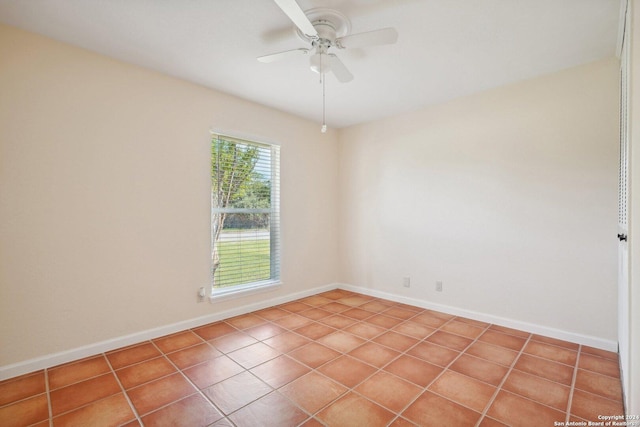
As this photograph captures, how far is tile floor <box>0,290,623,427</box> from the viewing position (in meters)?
1.75

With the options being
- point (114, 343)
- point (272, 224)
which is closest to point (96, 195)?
point (114, 343)

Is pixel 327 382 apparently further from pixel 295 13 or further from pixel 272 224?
pixel 295 13

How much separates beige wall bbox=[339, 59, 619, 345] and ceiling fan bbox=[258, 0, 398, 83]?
1844mm

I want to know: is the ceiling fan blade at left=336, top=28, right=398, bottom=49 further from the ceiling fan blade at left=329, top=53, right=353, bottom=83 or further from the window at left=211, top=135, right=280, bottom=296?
the window at left=211, top=135, right=280, bottom=296

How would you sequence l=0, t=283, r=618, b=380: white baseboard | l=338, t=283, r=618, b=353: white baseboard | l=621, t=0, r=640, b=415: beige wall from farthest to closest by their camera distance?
l=338, t=283, r=618, b=353: white baseboard
l=0, t=283, r=618, b=380: white baseboard
l=621, t=0, r=640, b=415: beige wall

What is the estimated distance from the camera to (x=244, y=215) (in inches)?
141

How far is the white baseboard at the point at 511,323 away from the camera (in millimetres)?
2581

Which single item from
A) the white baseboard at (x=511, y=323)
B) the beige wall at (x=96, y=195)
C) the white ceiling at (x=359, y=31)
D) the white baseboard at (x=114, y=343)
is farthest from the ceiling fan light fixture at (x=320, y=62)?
the white baseboard at (x=511, y=323)

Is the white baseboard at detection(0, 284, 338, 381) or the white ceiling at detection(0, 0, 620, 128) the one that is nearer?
the white ceiling at detection(0, 0, 620, 128)

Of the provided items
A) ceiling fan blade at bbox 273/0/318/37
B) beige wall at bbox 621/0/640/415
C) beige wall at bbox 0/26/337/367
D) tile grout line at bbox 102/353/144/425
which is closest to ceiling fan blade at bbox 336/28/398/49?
ceiling fan blade at bbox 273/0/318/37

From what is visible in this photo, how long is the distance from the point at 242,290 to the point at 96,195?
68.7 inches

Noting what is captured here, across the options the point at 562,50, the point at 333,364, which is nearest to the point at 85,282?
the point at 333,364

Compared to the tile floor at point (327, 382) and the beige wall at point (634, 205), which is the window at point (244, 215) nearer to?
the tile floor at point (327, 382)

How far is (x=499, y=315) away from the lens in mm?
3139
